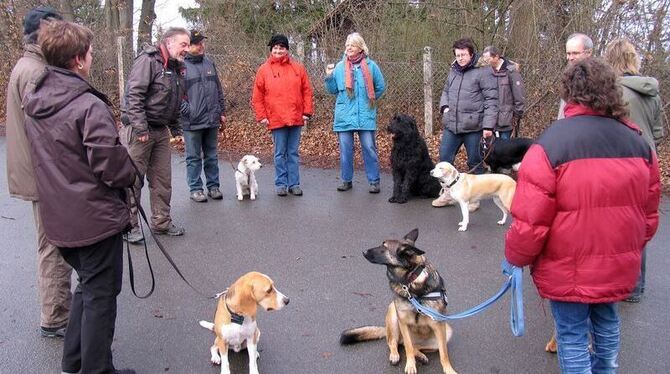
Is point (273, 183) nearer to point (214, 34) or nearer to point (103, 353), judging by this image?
point (103, 353)

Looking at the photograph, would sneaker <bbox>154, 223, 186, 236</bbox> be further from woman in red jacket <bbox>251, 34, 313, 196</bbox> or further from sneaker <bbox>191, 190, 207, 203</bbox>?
woman in red jacket <bbox>251, 34, 313, 196</bbox>

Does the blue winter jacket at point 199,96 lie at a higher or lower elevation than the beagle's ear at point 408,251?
higher

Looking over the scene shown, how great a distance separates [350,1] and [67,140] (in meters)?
10.1

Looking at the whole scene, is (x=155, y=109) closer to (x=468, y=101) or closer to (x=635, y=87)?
(x=468, y=101)

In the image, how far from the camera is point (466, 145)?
23.6 ft

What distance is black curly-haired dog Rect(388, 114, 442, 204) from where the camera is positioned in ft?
23.3

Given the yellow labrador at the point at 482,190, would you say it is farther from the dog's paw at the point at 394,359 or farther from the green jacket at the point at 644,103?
the dog's paw at the point at 394,359

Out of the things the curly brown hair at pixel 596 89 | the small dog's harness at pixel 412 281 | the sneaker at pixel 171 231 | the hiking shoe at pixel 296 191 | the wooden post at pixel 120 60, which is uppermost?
the wooden post at pixel 120 60

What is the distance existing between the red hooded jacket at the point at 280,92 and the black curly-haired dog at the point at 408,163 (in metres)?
1.31

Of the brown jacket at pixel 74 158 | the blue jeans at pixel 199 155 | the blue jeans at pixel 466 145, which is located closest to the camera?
the brown jacket at pixel 74 158

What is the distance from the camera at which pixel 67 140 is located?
271 centimetres

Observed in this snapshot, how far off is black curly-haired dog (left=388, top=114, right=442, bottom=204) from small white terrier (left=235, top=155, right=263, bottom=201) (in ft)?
6.11

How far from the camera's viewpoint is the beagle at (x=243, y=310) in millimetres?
3082

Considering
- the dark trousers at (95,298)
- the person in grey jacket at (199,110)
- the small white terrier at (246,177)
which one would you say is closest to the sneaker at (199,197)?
the person in grey jacket at (199,110)
